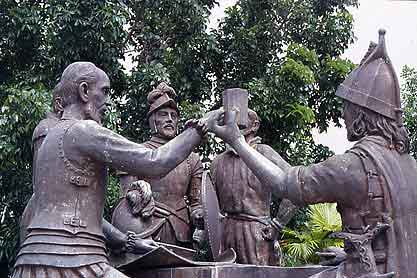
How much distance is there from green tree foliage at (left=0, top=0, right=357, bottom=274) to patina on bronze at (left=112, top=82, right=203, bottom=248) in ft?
13.8

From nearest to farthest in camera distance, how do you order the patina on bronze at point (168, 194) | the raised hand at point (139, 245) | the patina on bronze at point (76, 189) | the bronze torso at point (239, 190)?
the patina on bronze at point (76, 189) → the raised hand at point (139, 245) → the patina on bronze at point (168, 194) → the bronze torso at point (239, 190)

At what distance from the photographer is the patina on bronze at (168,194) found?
657 cm

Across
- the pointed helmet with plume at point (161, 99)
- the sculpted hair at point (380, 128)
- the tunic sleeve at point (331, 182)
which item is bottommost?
the tunic sleeve at point (331, 182)

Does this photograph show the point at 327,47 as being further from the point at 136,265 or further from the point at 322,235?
the point at 136,265

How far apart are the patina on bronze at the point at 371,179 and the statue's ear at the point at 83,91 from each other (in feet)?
4.53

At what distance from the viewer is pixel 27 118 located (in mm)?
11070

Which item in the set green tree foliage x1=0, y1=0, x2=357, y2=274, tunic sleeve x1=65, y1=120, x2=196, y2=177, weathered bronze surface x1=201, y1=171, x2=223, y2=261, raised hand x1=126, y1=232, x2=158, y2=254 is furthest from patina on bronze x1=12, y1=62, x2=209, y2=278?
green tree foliage x1=0, y1=0, x2=357, y2=274

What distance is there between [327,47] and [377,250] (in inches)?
395

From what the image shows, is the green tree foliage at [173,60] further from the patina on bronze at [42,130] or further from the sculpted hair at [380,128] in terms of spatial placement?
the sculpted hair at [380,128]

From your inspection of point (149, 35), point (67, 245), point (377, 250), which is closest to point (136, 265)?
point (67, 245)

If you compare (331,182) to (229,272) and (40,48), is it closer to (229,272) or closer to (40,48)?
(229,272)

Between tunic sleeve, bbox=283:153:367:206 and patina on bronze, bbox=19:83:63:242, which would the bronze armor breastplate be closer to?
patina on bronze, bbox=19:83:63:242

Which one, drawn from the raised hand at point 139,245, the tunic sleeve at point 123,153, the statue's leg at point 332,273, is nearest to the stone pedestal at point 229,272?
the raised hand at point 139,245

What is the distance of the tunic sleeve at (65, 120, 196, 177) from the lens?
5.21m
